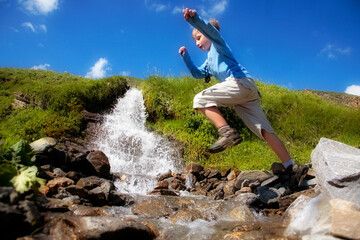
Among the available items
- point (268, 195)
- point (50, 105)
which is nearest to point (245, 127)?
point (268, 195)

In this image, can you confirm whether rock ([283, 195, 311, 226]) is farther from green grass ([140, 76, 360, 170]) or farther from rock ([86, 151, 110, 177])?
rock ([86, 151, 110, 177])

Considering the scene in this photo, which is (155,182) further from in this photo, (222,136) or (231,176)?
(222,136)

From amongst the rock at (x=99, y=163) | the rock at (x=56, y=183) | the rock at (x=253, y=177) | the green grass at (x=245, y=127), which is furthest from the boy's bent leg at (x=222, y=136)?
the green grass at (x=245, y=127)

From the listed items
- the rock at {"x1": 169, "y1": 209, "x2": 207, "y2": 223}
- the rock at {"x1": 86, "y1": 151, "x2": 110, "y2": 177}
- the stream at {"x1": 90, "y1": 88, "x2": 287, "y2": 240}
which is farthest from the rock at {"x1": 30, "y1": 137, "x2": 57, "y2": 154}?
the rock at {"x1": 169, "y1": 209, "x2": 207, "y2": 223}

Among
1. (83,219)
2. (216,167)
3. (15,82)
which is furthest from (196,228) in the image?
(15,82)

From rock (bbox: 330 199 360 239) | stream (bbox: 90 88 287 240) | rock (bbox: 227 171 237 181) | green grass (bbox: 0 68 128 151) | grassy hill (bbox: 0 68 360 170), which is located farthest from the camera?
grassy hill (bbox: 0 68 360 170)

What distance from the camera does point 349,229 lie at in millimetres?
1871

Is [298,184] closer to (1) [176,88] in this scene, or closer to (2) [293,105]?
(2) [293,105]

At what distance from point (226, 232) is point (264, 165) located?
4.10m

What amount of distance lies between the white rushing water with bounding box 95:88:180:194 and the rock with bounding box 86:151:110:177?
390 millimetres

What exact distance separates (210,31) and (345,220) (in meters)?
2.59

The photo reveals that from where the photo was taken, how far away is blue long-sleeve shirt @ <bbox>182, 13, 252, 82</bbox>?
333 cm

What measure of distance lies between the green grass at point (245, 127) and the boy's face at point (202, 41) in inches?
136

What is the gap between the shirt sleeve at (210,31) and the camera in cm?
328
